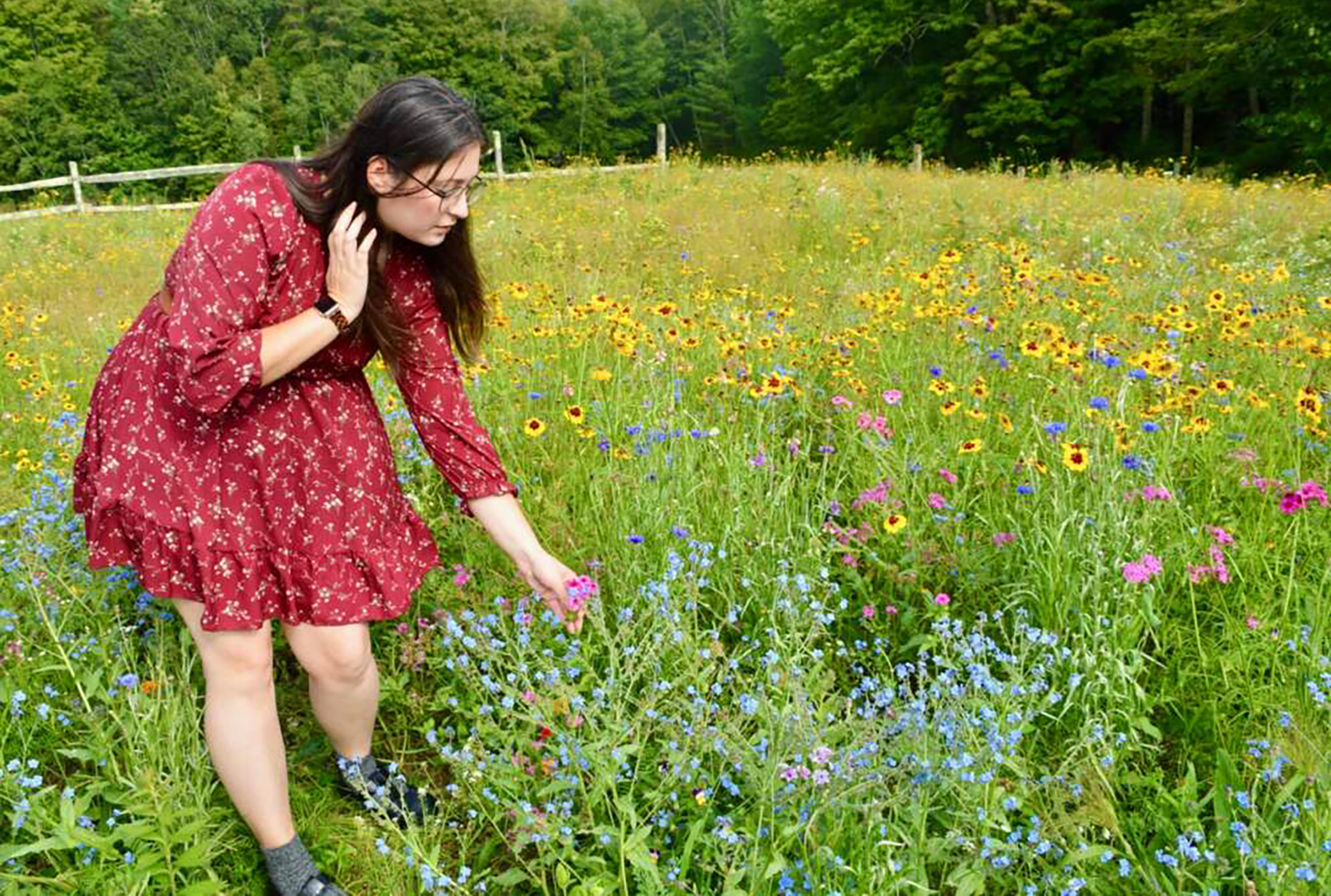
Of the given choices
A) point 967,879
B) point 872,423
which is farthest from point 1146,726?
point 872,423

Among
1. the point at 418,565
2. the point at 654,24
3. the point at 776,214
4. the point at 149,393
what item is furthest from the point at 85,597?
the point at 654,24

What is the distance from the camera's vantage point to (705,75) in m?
42.2

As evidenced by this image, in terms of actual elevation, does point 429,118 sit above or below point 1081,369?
above

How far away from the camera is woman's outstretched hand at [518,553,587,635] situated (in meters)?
1.79

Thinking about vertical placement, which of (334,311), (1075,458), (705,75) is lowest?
(1075,458)

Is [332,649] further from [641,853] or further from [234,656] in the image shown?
[641,853]

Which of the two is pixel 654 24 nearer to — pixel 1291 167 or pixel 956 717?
pixel 1291 167

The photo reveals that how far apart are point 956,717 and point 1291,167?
21890 millimetres

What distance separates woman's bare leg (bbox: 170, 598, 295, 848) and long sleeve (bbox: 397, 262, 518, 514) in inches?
19.9

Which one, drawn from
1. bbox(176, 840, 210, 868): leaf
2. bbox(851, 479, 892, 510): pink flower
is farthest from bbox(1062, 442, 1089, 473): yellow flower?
bbox(176, 840, 210, 868): leaf

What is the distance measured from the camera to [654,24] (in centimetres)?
5003

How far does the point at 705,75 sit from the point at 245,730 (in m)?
44.4

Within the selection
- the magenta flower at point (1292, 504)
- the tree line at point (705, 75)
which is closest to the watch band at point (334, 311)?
the magenta flower at point (1292, 504)

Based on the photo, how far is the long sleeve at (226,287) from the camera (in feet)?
5.13
